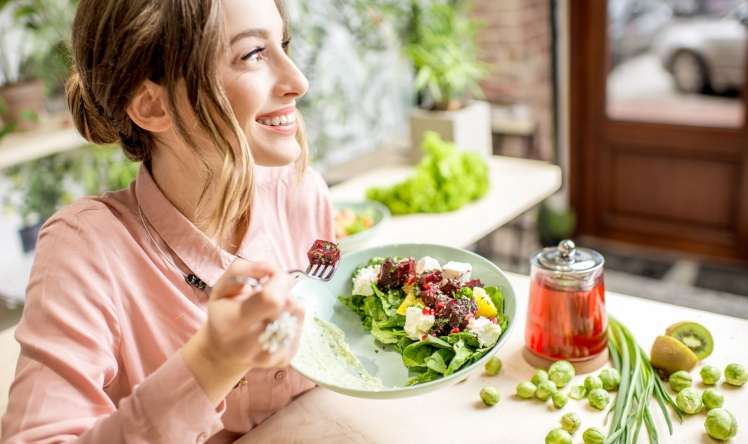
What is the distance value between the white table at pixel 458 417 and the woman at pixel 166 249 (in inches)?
2.5

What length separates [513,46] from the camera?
387 cm

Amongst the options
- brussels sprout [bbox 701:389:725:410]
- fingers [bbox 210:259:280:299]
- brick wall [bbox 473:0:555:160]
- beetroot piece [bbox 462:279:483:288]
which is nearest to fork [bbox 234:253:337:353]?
fingers [bbox 210:259:280:299]

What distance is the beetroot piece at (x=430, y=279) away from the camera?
47.4 inches

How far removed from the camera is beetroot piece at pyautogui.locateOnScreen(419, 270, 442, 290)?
120 cm

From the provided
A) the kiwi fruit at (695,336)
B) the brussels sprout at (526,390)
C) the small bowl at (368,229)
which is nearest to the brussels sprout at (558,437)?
the brussels sprout at (526,390)

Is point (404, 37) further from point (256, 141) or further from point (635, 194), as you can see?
point (256, 141)

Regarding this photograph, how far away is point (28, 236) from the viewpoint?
108 inches

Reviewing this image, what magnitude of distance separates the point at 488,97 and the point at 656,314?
285 centimetres

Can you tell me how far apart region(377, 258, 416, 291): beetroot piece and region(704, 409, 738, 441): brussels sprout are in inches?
21.2

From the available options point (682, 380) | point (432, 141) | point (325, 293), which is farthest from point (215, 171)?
point (432, 141)

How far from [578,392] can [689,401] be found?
17cm

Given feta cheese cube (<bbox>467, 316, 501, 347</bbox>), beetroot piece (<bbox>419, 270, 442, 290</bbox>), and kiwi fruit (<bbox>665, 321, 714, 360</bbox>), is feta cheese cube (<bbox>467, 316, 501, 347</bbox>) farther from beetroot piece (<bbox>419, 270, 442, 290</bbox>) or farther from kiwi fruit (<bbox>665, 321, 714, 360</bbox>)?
kiwi fruit (<bbox>665, 321, 714, 360</bbox>)

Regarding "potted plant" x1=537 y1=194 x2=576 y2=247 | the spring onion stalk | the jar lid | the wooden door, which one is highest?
the jar lid

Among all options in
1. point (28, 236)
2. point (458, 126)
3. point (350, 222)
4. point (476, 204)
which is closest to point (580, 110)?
point (458, 126)
